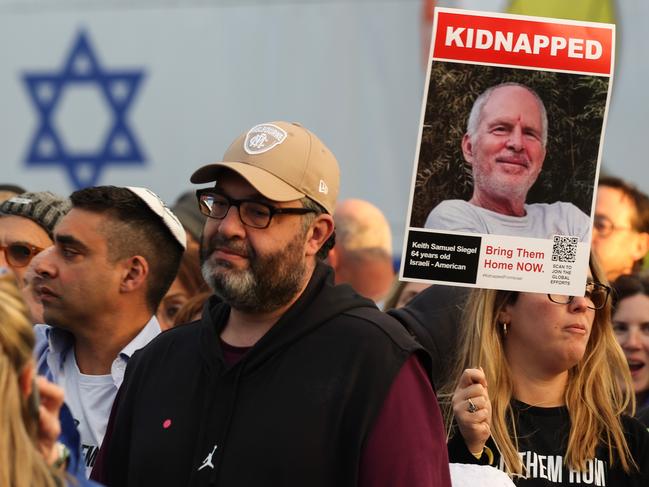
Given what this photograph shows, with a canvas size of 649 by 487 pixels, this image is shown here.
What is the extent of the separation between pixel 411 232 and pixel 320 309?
578 mm

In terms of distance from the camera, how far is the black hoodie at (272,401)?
11.3 ft

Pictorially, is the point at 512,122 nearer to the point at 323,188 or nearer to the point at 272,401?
the point at 323,188

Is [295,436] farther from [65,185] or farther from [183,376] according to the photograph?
[65,185]

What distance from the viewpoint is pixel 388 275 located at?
750 cm

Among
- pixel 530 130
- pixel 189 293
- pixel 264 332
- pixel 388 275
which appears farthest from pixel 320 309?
pixel 388 275

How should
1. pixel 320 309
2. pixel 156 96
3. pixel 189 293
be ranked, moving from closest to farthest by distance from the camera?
pixel 320 309 → pixel 189 293 → pixel 156 96

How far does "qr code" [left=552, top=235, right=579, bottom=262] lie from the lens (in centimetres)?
409

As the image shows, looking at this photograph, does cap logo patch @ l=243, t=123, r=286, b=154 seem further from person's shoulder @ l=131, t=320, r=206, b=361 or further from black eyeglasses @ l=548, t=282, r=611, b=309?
black eyeglasses @ l=548, t=282, r=611, b=309

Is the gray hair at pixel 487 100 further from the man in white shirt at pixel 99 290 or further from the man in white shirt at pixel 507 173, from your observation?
the man in white shirt at pixel 99 290

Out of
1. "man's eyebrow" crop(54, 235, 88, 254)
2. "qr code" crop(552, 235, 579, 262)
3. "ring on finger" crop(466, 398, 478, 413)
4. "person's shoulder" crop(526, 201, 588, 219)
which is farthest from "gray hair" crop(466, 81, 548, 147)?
"man's eyebrow" crop(54, 235, 88, 254)

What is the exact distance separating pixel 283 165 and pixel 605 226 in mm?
3497

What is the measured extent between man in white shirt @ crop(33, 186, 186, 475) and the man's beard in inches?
36.4

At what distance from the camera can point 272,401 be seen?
3500 mm

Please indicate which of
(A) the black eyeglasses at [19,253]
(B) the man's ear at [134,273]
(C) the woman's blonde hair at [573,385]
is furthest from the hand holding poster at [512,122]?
(A) the black eyeglasses at [19,253]
